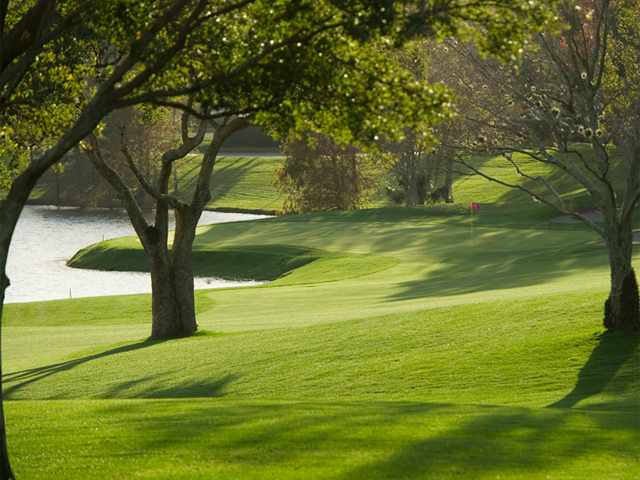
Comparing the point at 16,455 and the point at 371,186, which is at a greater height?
the point at 371,186

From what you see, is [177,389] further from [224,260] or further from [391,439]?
[224,260]

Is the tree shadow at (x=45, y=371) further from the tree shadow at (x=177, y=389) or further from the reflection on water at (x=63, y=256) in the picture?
the reflection on water at (x=63, y=256)

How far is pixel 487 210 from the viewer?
58656 mm

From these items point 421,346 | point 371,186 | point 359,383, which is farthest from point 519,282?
point 371,186

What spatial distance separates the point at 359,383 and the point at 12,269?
37.3 m

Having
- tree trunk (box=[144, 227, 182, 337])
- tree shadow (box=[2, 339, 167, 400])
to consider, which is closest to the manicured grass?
tree trunk (box=[144, 227, 182, 337])

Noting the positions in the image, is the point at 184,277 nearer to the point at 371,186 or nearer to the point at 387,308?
the point at 387,308

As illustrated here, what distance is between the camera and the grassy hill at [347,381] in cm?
905

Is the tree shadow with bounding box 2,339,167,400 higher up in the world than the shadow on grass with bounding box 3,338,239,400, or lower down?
higher up

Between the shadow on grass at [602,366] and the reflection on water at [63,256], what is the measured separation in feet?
84.7

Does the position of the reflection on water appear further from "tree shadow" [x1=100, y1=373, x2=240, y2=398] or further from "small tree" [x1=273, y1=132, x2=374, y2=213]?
"tree shadow" [x1=100, y1=373, x2=240, y2=398]

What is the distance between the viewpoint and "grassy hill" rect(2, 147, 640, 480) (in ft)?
29.7

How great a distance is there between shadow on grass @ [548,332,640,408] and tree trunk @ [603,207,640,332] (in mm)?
308

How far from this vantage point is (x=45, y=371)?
18656 mm
